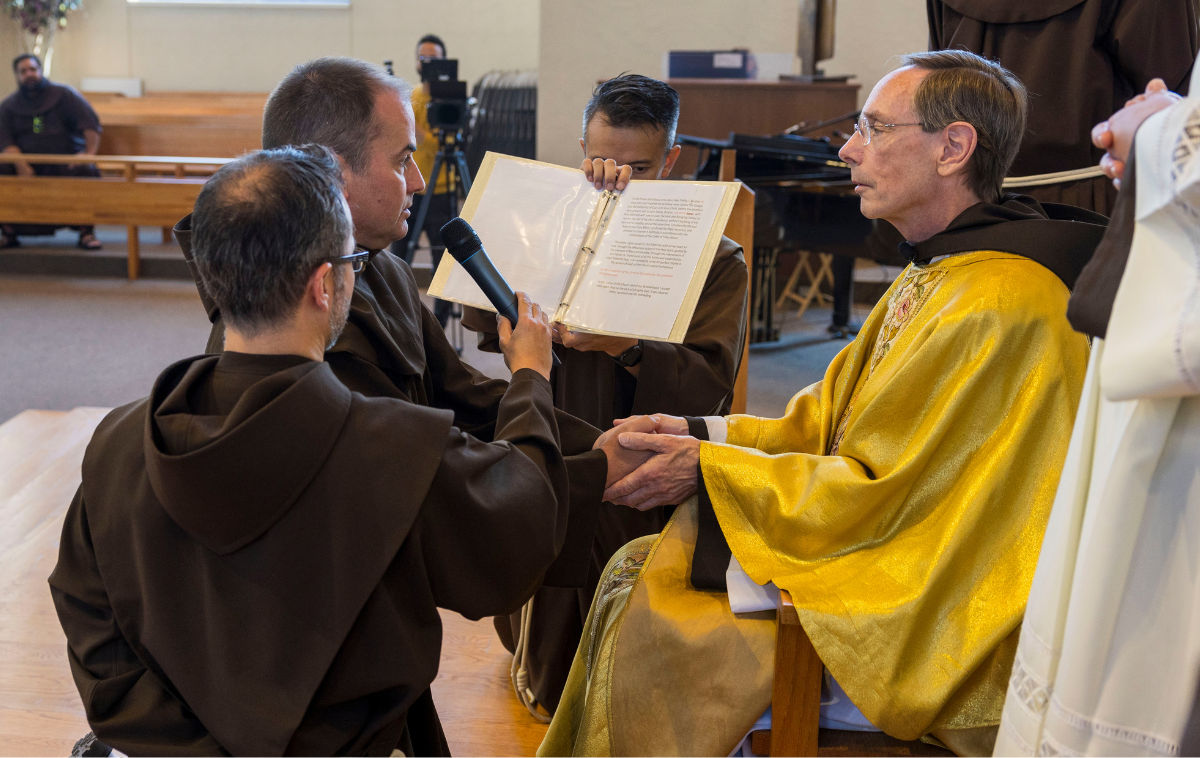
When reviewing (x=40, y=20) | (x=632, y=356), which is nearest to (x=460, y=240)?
(x=632, y=356)

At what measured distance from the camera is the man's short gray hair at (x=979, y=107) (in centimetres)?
186

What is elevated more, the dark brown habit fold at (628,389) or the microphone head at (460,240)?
the microphone head at (460,240)

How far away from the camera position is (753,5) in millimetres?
7910

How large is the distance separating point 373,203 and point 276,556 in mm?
816

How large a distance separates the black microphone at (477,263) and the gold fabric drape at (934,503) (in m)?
0.48

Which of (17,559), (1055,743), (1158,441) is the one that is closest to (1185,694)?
(1055,743)

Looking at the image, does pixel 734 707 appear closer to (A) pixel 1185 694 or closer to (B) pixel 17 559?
(A) pixel 1185 694

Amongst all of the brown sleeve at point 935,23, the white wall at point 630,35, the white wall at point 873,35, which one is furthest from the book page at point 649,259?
the white wall at point 630,35

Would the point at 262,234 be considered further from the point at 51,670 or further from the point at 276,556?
the point at 51,670

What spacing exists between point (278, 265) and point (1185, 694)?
127cm

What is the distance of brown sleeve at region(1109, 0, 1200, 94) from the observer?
2.59 metres

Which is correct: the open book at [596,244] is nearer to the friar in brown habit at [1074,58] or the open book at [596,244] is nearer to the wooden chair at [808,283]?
the friar in brown habit at [1074,58]

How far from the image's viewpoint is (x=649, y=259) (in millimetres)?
2199

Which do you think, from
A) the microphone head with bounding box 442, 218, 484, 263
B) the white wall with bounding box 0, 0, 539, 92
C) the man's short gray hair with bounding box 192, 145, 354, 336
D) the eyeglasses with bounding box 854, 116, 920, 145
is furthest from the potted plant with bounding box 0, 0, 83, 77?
the man's short gray hair with bounding box 192, 145, 354, 336
